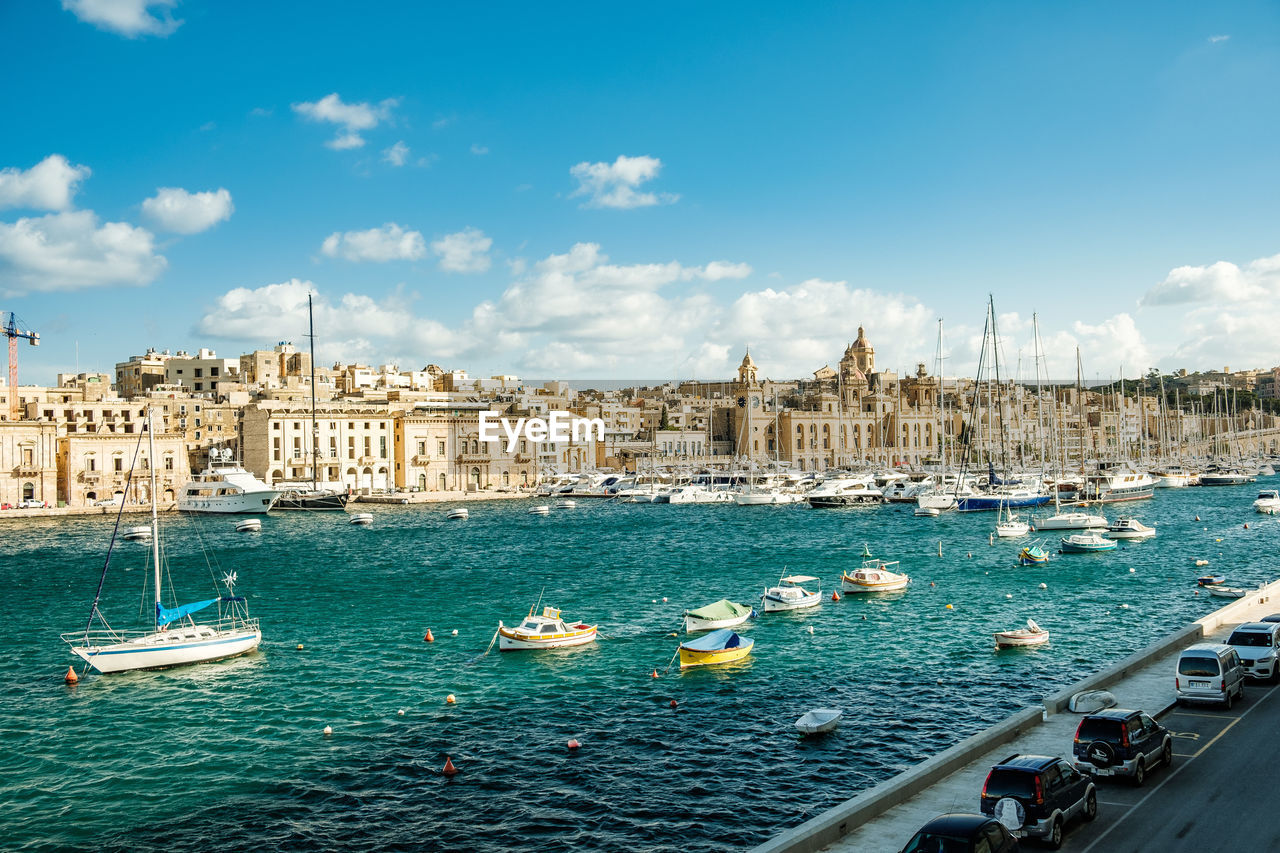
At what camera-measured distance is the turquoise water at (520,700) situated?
16.7 m

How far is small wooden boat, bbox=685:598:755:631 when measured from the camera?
3000 cm

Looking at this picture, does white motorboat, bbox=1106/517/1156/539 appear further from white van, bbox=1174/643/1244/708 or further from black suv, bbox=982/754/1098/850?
black suv, bbox=982/754/1098/850

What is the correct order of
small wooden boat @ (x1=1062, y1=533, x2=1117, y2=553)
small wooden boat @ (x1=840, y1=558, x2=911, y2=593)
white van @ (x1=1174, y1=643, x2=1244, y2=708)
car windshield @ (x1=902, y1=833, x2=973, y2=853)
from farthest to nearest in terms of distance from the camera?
small wooden boat @ (x1=1062, y1=533, x2=1117, y2=553), small wooden boat @ (x1=840, y1=558, x2=911, y2=593), white van @ (x1=1174, y1=643, x2=1244, y2=708), car windshield @ (x1=902, y1=833, x2=973, y2=853)

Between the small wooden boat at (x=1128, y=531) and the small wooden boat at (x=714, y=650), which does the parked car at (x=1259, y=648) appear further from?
the small wooden boat at (x=1128, y=531)

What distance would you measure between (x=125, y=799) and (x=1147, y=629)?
27403 millimetres

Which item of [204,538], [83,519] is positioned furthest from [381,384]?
[204,538]

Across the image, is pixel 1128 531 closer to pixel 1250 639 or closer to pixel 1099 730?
pixel 1250 639

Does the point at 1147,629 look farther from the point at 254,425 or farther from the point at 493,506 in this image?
the point at 254,425

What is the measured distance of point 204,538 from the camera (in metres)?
65.8

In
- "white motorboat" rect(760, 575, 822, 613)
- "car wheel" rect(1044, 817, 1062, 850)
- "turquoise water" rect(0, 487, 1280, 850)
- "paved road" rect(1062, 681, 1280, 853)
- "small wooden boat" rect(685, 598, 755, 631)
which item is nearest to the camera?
"car wheel" rect(1044, 817, 1062, 850)

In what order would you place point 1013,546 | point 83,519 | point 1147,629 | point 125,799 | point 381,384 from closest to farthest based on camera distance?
point 125,799 < point 1147,629 < point 1013,546 < point 83,519 < point 381,384

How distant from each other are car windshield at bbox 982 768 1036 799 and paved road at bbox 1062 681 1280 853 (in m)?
0.76

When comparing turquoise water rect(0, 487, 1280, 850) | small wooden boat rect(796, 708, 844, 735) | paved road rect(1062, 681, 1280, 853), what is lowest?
turquoise water rect(0, 487, 1280, 850)

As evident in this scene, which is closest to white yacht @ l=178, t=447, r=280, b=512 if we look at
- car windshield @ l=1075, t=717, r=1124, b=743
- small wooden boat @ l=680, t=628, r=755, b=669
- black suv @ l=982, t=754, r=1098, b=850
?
small wooden boat @ l=680, t=628, r=755, b=669
